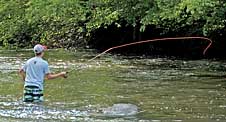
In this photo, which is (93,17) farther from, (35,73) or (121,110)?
(121,110)

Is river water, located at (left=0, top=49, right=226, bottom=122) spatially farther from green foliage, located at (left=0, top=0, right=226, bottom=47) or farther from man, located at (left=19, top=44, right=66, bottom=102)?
green foliage, located at (left=0, top=0, right=226, bottom=47)

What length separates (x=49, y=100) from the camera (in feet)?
43.1

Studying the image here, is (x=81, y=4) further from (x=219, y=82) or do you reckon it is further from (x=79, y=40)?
(x=219, y=82)

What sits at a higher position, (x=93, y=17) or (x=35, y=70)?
(x=93, y=17)

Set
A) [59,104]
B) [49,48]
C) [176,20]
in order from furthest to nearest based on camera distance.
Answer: [49,48], [176,20], [59,104]

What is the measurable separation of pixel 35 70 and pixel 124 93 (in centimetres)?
344

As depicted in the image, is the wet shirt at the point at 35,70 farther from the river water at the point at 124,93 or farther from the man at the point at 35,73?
the river water at the point at 124,93

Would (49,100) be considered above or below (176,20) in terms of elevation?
below

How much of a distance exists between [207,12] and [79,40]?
14011 millimetres

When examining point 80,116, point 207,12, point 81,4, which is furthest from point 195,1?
point 80,116

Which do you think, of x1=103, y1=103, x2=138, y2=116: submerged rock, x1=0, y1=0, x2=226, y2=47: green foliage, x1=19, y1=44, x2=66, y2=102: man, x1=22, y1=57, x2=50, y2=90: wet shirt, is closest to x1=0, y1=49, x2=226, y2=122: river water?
x1=103, y1=103, x2=138, y2=116: submerged rock

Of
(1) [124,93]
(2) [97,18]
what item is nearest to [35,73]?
(1) [124,93]

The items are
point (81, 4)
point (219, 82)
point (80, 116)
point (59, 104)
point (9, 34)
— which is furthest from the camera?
point (9, 34)

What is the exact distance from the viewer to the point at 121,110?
11516 millimetres
